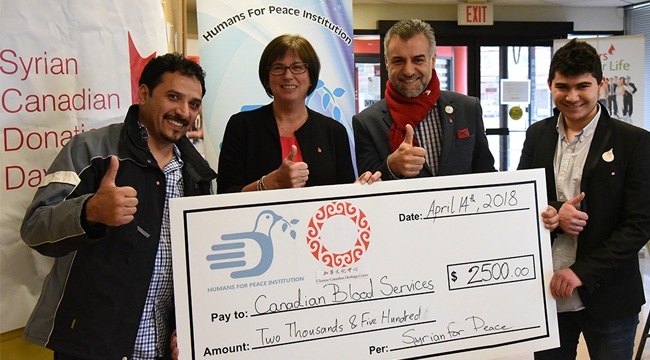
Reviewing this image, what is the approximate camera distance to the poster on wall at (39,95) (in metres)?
1.55

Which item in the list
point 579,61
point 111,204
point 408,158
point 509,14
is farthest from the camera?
point 509,14

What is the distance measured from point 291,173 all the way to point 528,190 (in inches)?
33.1

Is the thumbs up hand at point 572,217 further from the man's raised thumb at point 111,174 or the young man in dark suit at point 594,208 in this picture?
the man's raised thumb at point 111,174

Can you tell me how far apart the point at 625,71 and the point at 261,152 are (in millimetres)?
6337

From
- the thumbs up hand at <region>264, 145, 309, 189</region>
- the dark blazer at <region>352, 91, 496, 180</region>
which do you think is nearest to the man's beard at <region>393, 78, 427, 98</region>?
the dark blazer at <region>352, 91, 496, 180</region>

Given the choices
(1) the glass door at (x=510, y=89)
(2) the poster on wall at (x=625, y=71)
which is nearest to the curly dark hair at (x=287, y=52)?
(2) the poster on wall at (x=625, y=71)

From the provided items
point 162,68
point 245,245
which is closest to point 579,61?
point 245,245

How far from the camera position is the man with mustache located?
4.46 ft

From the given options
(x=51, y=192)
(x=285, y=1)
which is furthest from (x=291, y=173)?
(x=285, y=1)

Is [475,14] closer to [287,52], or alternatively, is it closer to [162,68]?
[287,52]

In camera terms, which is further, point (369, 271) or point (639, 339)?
point (639, 339)

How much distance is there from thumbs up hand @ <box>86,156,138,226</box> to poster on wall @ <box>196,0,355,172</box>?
1.64 m

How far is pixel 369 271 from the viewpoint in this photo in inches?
64.5

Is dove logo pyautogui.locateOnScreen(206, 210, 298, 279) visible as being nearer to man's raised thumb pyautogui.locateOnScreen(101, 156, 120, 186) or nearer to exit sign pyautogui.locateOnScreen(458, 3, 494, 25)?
man's raised thumb pyautogui.locateOnScreen(101, 156, 120, 186)
